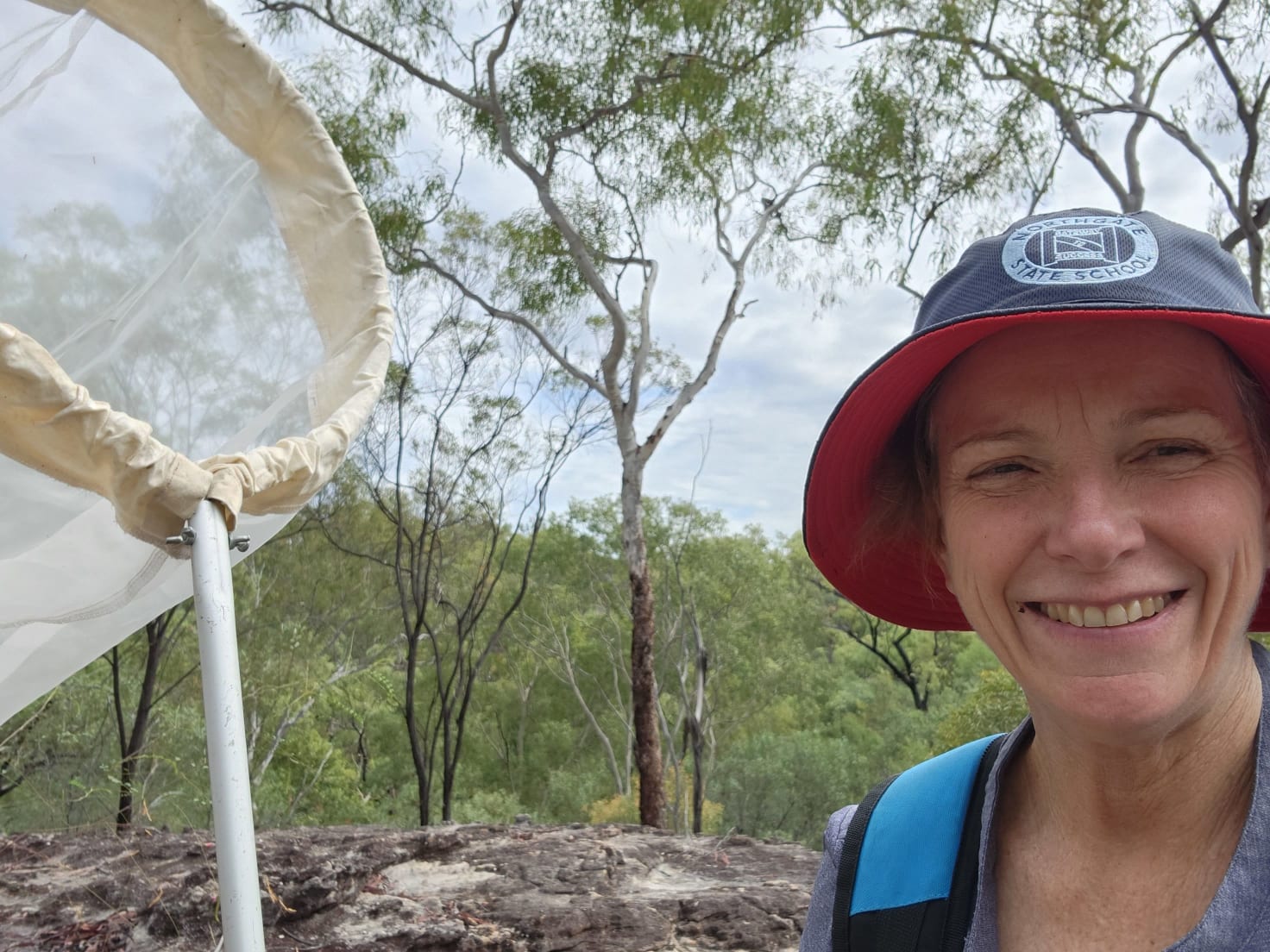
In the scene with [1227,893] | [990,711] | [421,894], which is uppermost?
[990,711]

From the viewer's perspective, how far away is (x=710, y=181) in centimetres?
1084

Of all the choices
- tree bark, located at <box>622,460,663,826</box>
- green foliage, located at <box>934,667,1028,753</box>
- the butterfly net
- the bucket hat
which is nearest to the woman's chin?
the bucket hat

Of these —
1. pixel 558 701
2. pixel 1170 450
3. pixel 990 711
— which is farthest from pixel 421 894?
pixel 558 701

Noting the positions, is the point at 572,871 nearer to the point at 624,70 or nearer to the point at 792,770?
the point at 624,70

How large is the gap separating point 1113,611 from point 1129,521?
76 mm

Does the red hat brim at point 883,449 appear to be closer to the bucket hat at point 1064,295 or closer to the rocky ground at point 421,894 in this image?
the bucket hat at point 1064,295

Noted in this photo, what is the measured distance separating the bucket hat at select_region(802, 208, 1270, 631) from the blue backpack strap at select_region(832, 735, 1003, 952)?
36 cm

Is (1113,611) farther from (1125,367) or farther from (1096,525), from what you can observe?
(1125,367)

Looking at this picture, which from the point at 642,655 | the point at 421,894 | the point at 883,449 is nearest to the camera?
the point at 883,449

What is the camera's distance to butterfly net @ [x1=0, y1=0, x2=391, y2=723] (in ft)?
4.94

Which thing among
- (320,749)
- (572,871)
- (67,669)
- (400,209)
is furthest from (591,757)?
(67,669)

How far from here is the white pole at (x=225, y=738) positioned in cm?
118

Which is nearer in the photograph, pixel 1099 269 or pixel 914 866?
pixel 1099 269

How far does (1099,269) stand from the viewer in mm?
780
